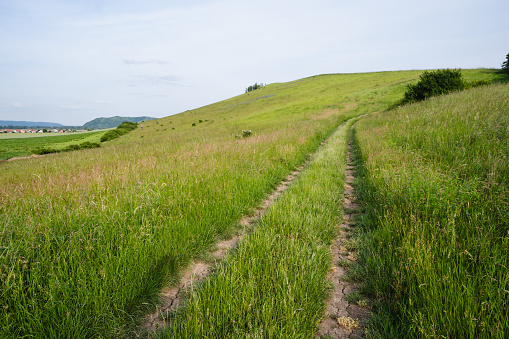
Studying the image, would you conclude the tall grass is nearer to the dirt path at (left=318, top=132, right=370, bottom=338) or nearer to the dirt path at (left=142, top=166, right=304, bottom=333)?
the dirt path at (left=318, top=132, right=370, bottom=338)

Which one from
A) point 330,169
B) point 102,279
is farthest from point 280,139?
point 102,279

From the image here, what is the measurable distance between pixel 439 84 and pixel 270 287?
2850cm

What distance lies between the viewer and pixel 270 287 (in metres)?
2.54

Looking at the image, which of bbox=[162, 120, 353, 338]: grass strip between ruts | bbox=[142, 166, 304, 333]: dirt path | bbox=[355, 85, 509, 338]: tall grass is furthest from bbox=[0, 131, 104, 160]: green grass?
bbox=[355, 85, 509, 338]: tall grass

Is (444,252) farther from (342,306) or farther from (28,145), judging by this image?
(28,145)

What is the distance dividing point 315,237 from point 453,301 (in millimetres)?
1821

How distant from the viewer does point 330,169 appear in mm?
7664

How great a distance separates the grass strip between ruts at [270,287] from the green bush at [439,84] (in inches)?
981

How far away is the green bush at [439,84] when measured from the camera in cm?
2159

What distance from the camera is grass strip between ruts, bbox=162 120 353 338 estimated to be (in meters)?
2.11

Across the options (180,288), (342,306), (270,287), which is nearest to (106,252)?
(180,288)

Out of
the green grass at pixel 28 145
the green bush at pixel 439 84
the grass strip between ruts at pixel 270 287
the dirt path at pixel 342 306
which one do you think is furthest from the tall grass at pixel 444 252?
the green grass at pixel 28 145

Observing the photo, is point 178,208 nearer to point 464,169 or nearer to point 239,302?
point 239,302

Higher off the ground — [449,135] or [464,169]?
[449,135]
